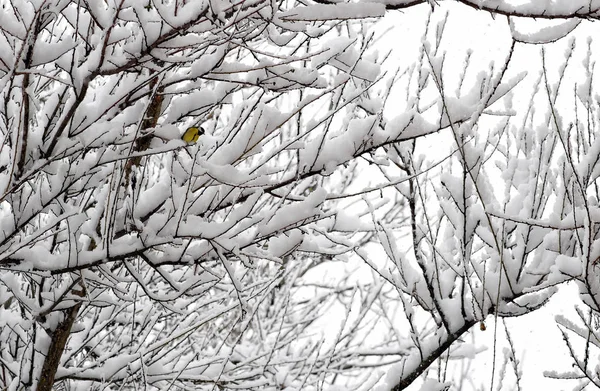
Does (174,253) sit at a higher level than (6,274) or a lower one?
lower

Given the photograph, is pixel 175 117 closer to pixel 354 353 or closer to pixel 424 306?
pixel 424 306

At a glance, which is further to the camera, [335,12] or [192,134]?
[192,134]

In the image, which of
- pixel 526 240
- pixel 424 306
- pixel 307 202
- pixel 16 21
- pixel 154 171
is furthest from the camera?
pixel 154 171

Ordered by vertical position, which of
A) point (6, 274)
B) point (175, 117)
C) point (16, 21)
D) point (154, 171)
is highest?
point (154, 171)

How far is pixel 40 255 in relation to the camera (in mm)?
1932

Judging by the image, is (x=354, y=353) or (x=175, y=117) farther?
(x=354, y=353)

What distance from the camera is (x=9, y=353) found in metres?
2.95

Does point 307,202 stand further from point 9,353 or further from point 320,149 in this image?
point 9,353

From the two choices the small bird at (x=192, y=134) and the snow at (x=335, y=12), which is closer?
the snow at (x=335, y=12)

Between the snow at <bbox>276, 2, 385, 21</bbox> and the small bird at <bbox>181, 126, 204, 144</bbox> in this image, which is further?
the small bird at <bbox>181, 126, 204, 144</bbox>

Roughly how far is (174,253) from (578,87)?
193cm

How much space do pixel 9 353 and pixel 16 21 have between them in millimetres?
2049

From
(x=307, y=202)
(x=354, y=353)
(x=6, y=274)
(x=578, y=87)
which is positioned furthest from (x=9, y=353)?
(x=578, y=87)

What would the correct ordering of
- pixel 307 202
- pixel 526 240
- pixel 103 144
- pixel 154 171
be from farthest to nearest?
pixel 154 171 < pixel 526 240 < pixel 307 202 < pixel 103 144
